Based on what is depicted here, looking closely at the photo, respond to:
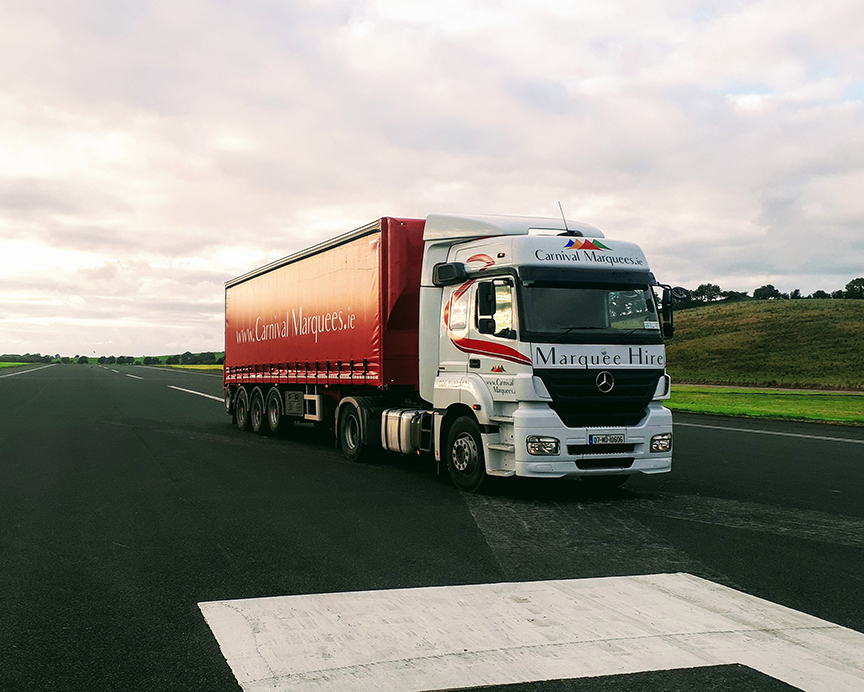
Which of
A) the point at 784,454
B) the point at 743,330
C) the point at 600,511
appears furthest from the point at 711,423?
the point at 743,330

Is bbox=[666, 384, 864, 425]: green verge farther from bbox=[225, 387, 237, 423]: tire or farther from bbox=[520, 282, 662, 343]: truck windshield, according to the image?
bbox=[520, 282, 662, 343]: truck windshield

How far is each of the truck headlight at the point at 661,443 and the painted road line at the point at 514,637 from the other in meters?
4.02

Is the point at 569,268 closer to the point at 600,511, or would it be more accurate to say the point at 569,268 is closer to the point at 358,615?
the point at 600,511

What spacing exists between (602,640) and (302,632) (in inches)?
66.5

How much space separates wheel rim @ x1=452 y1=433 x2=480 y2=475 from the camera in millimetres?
10164

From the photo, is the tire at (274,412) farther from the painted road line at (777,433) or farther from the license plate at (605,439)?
the painted road line at (777,433)

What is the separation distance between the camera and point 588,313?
9828mm

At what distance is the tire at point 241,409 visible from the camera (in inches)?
763

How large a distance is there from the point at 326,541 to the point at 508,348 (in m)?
3.25

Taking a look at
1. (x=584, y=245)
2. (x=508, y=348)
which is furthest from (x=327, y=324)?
(x=584, y=245)

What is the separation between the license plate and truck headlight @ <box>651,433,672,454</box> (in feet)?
1.62

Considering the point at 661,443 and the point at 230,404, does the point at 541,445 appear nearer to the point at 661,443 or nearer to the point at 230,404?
the point at 661,443

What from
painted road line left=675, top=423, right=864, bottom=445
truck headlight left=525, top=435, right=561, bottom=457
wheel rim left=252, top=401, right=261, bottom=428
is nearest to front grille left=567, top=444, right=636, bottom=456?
truck headlight left=525, top=435, right=561, bottom=457

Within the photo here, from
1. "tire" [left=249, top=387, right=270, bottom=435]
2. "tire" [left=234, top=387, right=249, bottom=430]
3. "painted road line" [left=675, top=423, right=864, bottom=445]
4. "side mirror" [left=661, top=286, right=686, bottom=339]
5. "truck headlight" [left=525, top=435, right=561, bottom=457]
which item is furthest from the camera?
"tire" [left=234, top=387, right=249, bottom=430]
